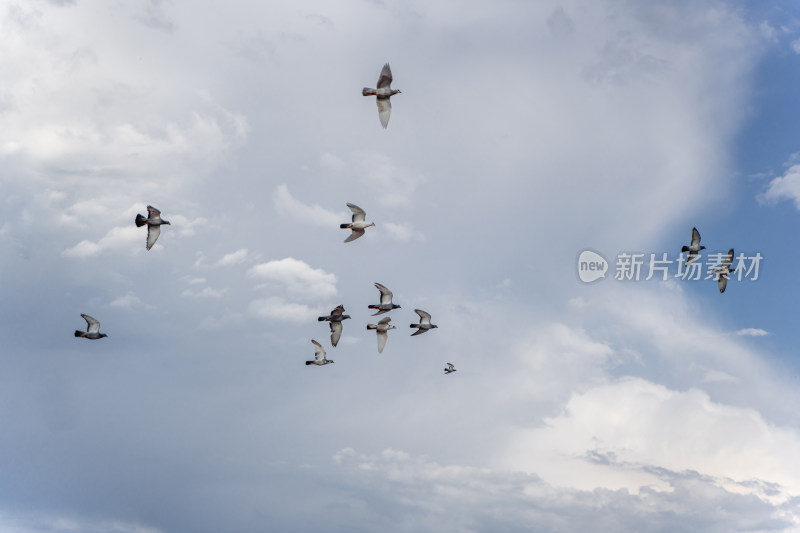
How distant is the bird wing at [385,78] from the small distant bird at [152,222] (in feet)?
77.3

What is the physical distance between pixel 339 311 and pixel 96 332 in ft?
75.7

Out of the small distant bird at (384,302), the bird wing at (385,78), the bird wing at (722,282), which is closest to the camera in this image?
the bird wing at (385,78)

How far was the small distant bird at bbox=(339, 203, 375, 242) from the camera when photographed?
93.0 metres

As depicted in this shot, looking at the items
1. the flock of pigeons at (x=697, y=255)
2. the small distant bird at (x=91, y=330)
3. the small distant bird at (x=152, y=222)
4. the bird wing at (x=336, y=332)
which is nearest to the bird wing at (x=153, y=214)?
the small distant bird at (x=152, y=222)

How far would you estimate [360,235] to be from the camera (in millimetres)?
93750

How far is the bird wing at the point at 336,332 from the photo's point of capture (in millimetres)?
97250

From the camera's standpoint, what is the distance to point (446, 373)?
10631 centimetres

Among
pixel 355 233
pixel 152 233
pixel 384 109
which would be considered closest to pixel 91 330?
pixel 152 233

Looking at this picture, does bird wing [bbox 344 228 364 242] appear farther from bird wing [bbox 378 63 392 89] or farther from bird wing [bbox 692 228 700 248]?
bird wing [bbox 692 228 700 248]

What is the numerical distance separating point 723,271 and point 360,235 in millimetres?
36248

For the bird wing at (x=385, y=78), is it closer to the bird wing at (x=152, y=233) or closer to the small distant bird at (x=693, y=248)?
the bird wing at (x=152, y=233)

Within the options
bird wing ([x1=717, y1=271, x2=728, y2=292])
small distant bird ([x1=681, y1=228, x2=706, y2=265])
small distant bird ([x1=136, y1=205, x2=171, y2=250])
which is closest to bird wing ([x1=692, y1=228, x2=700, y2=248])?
small distant bird ([x1=681, y1=228, x2=706, y2=265])

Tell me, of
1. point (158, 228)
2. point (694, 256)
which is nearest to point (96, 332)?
point (158, 228)

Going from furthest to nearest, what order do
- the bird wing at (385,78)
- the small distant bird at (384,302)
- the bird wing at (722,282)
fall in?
the bird wing at (722,282) → the small distant bird at (384,302) → the bird wing at (385,78)
